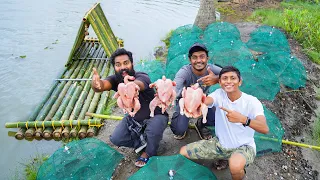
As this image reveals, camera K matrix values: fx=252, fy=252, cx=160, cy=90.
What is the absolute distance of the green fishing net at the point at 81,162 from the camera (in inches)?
140

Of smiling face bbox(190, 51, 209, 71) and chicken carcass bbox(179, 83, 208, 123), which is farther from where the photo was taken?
smiling face bbox(190, 51, 209, 71)

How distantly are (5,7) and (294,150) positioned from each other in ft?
49.5

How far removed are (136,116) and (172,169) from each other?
3.60ft

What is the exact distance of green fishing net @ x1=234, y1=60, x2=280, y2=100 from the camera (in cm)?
548

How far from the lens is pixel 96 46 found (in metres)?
Answer: 9.73

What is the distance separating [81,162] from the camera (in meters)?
3.71

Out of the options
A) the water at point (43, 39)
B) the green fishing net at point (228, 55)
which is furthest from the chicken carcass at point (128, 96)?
the green fishing net at point (228, 55)

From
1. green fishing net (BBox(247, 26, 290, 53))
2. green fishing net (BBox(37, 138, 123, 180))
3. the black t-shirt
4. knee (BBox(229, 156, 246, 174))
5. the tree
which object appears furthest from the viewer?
the tree

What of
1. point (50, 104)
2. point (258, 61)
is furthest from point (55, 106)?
point (258, 61)

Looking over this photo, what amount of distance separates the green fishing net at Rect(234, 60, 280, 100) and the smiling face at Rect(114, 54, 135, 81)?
2.80 meters

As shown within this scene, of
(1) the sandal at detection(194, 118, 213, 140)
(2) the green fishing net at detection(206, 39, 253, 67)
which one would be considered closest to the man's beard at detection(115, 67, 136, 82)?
(1) the sandal at detection(194, 118, 213, 140)

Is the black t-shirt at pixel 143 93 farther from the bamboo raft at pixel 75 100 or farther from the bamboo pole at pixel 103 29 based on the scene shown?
the bamboo pole at pixel 103 29

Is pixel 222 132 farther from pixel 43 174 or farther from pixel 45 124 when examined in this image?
pixel 45 124

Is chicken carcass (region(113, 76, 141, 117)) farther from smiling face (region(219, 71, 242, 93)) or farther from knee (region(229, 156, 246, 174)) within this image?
knee (region(229, 156, 246, 174))
